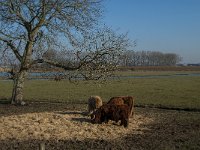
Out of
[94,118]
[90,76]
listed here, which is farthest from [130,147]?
[90,76]

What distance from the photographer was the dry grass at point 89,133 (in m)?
13.0

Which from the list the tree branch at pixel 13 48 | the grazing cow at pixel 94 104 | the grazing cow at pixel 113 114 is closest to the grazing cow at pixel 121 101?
the grazing cow at pixel 94 104

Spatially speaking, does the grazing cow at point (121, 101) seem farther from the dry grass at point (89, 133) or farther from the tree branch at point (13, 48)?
the tree branch at point (13, 48)

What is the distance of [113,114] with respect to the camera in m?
16.3

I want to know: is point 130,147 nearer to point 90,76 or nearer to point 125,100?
point 125,100

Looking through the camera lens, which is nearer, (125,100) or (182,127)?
(182,127)

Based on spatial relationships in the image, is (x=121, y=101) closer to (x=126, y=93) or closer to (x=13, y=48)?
(x=13, y=48)

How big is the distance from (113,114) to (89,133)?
1.84 meters

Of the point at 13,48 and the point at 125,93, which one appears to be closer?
the point at 13,48

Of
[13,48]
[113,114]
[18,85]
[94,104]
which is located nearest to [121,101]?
[94,104]

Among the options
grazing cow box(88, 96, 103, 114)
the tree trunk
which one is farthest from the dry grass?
the tree trunk

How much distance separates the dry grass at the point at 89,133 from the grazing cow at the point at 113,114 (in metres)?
0.27

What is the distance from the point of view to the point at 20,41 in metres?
23.5

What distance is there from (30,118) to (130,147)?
19.1 feet
